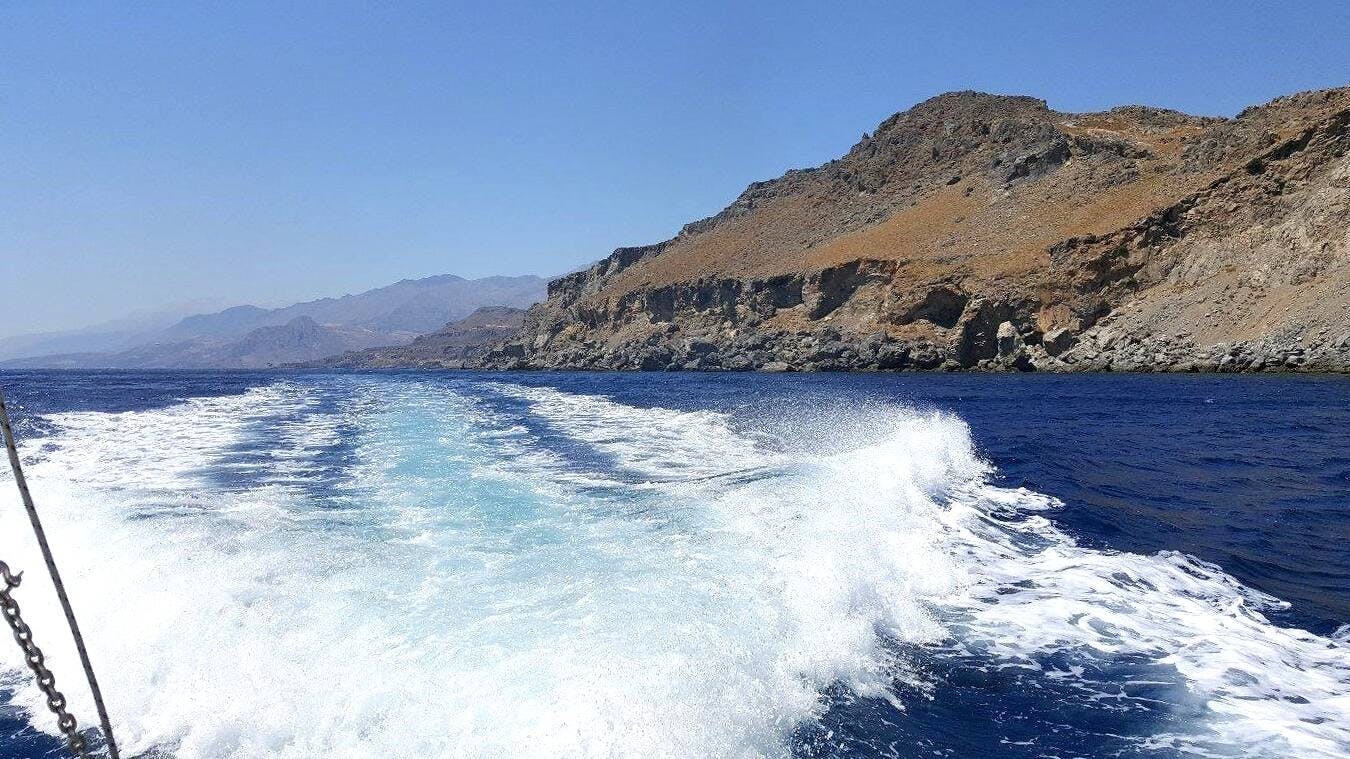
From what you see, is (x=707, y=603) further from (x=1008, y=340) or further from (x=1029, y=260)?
(x=1029, y=260)

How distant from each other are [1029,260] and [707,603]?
5491 centimetres

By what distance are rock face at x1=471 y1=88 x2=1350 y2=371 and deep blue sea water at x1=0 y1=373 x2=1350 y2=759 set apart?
3221cm

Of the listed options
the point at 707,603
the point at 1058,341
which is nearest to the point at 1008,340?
the point at 1058,341

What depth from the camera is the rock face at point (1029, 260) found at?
132 ft

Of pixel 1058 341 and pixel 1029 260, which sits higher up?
pixel 1029 260

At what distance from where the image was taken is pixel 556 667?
5.32 m

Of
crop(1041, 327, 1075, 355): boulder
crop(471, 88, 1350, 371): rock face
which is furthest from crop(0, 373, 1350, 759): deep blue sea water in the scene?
crop(1041, 327, 1075, 355): boulder

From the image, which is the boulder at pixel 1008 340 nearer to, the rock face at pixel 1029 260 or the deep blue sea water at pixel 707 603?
the rock face at pixel 1029 260

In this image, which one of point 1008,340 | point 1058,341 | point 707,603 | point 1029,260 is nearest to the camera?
point 707,603

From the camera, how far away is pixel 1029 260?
178 feet

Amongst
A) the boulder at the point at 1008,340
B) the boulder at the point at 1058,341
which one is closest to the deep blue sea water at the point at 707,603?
the boulder at the point at 1058,341

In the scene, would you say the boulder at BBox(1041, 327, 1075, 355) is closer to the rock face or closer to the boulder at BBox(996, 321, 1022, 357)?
the rock face

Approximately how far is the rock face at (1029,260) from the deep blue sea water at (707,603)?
32206mm

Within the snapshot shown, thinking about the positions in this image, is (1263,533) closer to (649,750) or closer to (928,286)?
(649,750)
